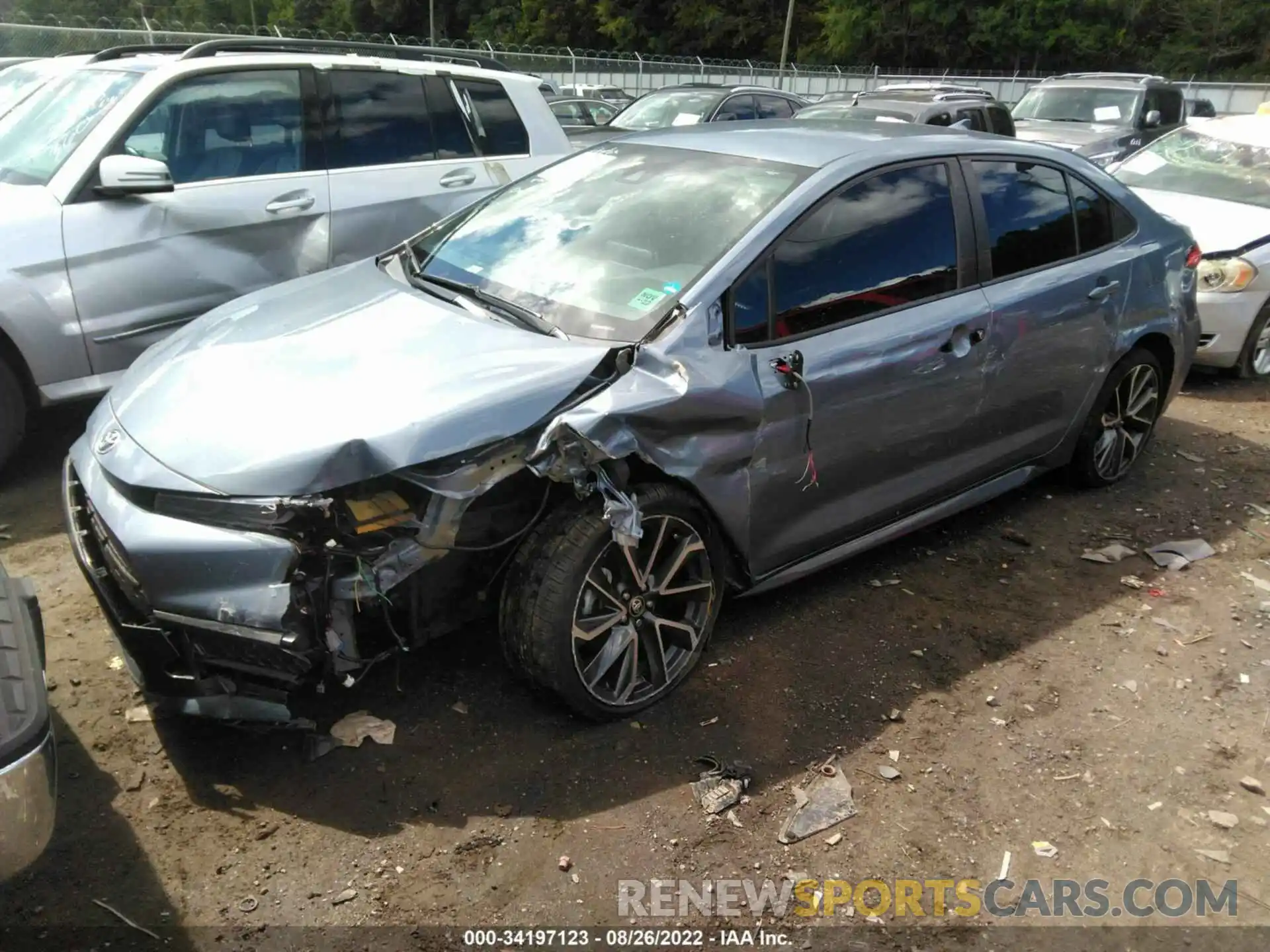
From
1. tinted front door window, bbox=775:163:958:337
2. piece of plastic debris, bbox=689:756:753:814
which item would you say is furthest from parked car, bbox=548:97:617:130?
piece of plastic debris, bbox=689:756:753:814

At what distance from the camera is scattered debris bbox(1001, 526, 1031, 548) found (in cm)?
440

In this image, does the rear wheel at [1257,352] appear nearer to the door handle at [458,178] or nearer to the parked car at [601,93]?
the door handle at [458,178]

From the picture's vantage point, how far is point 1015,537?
445cm

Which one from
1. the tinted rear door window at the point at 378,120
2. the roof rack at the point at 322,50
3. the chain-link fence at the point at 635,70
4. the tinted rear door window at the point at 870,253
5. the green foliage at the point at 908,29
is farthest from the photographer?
the green foliage at the point at 908,29

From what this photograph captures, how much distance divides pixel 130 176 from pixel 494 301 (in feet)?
7.28

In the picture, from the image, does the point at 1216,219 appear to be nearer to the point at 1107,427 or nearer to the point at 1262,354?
the point at 1262,354

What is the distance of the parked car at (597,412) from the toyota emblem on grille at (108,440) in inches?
0.5

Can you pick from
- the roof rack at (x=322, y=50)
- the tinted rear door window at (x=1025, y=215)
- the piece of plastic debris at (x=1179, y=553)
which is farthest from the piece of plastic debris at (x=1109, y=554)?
the roof rack at (x=322, y=50)

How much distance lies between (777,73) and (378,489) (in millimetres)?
36717

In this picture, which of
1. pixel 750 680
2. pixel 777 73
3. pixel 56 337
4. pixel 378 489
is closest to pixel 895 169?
pixel 750 680

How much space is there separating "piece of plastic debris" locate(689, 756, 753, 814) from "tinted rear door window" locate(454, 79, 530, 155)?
169 inches

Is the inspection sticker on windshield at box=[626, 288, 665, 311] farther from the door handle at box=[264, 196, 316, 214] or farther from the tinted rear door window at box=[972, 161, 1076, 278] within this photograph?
the door handle at box=[264, 196, 316, 214]

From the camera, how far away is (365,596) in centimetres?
261

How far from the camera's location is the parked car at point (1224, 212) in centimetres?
652
